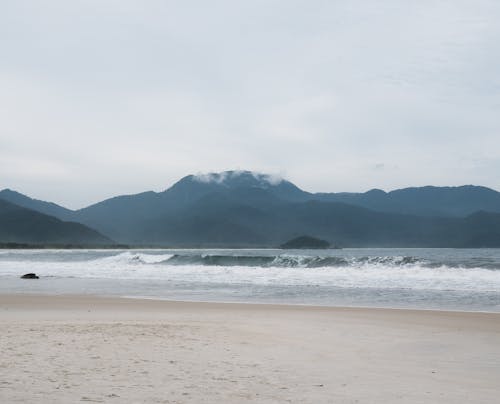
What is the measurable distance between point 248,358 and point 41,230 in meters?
172

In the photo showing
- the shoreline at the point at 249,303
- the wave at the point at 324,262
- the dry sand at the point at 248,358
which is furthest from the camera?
the wave at the point at 324,262

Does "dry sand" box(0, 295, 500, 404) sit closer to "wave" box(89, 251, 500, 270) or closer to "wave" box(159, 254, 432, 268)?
"wave" box(89, 251, 500, 270)

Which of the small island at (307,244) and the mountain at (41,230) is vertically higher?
the mountain at (41,230)

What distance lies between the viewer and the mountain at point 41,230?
16462 cm

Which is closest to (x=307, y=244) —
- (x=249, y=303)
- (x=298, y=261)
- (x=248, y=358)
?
(x=298, y=261)

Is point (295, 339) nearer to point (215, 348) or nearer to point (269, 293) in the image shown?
point (215, 348)

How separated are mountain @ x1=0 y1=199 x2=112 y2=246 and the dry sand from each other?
155 metres

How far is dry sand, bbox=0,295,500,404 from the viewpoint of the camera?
20.2 ft

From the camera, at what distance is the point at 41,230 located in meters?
170

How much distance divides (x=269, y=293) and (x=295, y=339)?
38.6 ft

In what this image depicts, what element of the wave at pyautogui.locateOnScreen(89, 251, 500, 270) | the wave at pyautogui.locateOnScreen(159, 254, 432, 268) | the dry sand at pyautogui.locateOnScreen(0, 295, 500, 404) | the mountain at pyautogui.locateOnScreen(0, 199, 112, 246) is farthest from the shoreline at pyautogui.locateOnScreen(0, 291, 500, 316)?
the mountain at pyautogui.locateOnScreen(0, 199, 112, 246)

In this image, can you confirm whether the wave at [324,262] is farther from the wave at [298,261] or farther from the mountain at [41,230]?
the mountain at [41,230]

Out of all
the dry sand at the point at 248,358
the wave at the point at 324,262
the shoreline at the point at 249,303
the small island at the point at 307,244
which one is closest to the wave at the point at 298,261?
the wave at the point at 324,262

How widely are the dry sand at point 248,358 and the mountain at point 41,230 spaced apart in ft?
507
